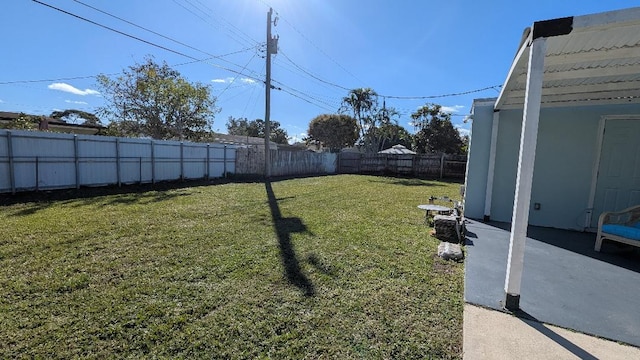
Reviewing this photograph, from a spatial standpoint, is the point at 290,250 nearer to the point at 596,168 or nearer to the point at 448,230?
the point at 448,230

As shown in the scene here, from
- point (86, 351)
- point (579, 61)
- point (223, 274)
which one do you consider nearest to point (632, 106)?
point (579, 61)

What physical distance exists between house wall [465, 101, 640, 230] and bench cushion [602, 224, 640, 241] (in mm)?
1542

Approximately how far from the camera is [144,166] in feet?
33.5

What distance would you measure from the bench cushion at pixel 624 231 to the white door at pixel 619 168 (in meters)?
1.44

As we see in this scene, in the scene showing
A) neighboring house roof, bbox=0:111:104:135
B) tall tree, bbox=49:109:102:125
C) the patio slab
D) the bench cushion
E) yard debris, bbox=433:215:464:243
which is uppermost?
tall tree, bbox=49:109:102:125

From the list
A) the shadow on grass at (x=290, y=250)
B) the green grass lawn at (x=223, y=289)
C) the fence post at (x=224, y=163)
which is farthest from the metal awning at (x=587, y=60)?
the fence post at (x=224, y=163)

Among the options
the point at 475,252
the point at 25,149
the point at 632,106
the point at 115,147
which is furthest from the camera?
the point at 115,147

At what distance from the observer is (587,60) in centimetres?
312

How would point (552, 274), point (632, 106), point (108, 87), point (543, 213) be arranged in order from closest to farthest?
point (552, 274)
point (632, 106)
point (543, 213)
point (108, 87)

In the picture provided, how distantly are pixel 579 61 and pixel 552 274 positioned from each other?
7.90 ft

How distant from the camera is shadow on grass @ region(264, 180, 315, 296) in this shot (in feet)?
9.47

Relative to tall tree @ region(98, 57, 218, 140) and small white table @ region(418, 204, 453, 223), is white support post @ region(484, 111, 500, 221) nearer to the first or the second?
small white table @ region(418, 204, 453, 223)

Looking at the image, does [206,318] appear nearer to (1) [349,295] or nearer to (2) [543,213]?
(1) [349,295]

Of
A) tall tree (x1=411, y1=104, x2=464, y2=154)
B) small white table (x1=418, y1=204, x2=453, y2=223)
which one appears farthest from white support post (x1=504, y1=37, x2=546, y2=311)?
tall tree (x1=411, y1=104, x2=464, y2=154)
